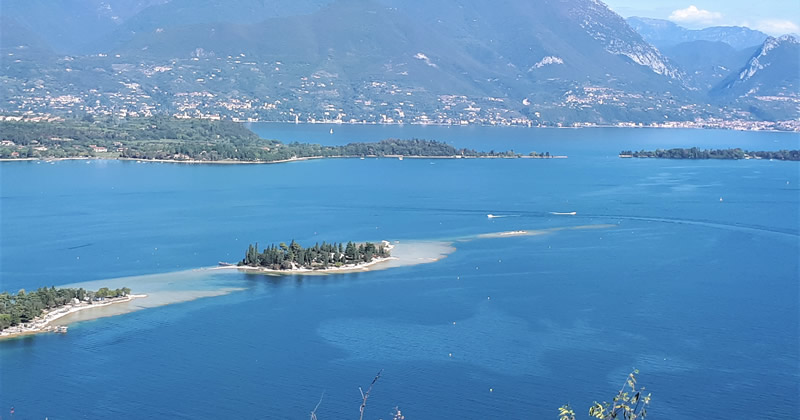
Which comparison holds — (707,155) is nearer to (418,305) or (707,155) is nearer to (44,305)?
(418,305)

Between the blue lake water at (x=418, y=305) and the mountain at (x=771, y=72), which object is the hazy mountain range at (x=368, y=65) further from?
the blue lake water at (x=418, y=305)

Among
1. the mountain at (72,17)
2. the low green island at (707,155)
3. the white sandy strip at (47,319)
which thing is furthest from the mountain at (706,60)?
the white sandy strip at (47,319)

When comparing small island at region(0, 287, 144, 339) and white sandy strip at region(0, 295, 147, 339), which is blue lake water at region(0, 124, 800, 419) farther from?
small island at region(0, 287, 144, 339)

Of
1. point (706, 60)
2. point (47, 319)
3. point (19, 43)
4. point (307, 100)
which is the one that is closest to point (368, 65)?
point (307, 100)

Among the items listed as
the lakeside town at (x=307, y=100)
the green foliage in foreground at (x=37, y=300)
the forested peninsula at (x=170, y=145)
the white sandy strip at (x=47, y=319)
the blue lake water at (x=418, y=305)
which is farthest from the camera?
the lakeside town at (x=307, y=100)

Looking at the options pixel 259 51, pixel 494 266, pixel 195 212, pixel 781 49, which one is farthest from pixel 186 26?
pixel 494 266

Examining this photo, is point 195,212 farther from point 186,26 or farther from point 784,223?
point 186,26
